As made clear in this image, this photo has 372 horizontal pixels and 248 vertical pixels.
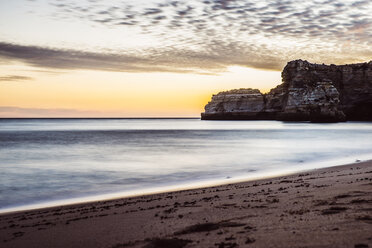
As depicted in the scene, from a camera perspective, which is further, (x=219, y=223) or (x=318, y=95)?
(x=318, y=95)

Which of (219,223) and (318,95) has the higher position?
(318,95)

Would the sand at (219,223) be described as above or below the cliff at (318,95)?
below

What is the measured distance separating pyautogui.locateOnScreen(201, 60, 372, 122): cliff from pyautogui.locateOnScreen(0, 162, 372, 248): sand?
97318mm

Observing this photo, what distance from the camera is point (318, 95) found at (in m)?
97.9

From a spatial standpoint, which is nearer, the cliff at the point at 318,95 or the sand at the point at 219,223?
the sand at the point at 219,223

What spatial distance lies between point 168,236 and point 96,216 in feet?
8.65

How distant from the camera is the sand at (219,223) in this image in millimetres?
4625

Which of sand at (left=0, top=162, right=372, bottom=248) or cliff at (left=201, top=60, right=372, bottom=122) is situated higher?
cliff at (left=201, top=60, right=372, bottom=122)

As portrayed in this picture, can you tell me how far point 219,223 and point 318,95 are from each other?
99.8 metres

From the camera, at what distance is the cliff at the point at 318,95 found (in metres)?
99.2

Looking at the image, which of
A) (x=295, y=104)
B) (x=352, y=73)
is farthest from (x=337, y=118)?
(x=352, y=73)

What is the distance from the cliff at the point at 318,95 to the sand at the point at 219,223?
9732cm

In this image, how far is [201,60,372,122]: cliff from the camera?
99188 millimetres

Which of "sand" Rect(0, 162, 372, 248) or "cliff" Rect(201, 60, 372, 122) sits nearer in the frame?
"sand" Rect(0, 162, 372, 248)
